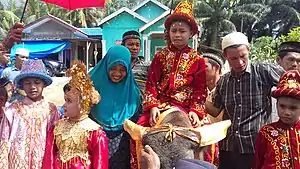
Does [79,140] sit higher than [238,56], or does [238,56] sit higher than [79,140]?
[238,56]

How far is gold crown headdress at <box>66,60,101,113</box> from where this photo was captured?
3.27 m

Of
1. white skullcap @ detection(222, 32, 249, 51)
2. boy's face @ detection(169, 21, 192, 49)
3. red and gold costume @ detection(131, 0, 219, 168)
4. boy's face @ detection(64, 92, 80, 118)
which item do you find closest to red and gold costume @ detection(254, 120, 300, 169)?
red and gold costume @ detection(131, 0, 219, 168)

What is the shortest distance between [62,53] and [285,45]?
81.5 ft

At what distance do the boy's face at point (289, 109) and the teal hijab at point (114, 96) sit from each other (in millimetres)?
1262

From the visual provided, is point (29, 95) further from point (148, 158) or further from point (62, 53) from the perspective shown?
point (62, 53)

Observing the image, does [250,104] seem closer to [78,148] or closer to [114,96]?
[114,96]

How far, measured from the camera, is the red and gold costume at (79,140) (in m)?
3.20

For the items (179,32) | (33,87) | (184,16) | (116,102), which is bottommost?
(116,102)

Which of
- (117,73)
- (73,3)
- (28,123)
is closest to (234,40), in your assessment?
(117,73)

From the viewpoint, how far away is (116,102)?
3.57 metres

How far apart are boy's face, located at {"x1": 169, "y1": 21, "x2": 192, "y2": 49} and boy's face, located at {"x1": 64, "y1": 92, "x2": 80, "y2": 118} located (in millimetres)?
881

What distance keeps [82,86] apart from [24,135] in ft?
2.10

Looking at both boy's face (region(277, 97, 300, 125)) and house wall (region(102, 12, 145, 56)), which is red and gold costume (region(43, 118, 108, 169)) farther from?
house wall (region(102, 12, 145, 56))

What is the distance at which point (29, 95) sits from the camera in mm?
3541
